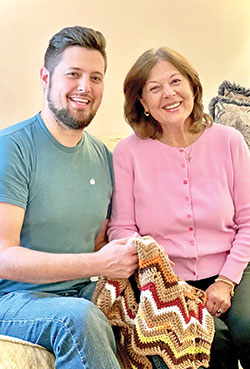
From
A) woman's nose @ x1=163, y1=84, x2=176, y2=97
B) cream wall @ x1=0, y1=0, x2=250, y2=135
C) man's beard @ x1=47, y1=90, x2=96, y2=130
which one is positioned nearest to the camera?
man's beard @ x1=47, y1=90, x2=96, y2=130

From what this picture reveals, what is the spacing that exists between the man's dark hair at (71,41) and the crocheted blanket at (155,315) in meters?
0.64

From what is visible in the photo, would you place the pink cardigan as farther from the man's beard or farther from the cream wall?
the cream wall

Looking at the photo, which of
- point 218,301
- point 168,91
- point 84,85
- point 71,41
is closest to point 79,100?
point 84,85

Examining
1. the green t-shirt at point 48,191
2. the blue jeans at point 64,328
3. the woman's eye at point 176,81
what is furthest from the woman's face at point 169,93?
the blue jeans at point 64,328

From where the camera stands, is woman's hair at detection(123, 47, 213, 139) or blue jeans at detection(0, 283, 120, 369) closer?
blue jeans at detection(0, 283, 120, 369)

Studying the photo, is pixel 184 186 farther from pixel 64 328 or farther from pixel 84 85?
pixel 64 328

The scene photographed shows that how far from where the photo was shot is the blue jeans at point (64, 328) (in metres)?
1.04

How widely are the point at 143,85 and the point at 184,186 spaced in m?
0.39

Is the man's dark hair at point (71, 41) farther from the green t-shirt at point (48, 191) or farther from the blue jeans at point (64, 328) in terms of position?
the blue jeans at point (64, 328)

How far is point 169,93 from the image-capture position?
4.93 feet

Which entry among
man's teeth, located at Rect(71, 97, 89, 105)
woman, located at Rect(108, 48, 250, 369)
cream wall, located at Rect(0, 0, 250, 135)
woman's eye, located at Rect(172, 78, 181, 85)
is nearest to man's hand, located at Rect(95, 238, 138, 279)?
woman, located at Rect(108, 48, 250, 369)

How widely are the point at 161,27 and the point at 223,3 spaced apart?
0.59 meters

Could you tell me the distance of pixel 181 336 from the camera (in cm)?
120

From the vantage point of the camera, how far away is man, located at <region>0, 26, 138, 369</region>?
A: 110 centimetres
